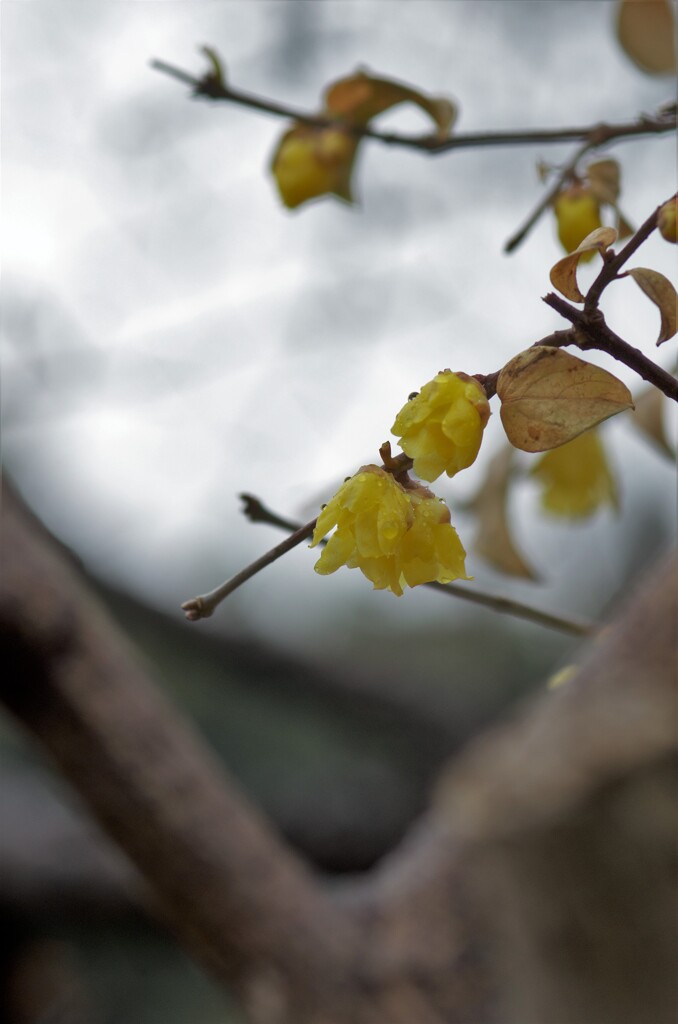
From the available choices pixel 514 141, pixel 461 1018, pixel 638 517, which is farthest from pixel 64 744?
pixel 638 517

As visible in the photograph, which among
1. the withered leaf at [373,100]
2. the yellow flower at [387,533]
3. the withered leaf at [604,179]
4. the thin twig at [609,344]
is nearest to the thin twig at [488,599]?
the yellow flower at [387,533]

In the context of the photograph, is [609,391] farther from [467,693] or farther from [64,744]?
[467,693]

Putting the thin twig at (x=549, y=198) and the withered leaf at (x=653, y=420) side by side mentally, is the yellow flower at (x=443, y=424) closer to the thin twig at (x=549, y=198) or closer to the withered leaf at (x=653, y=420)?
the thin twig at (x=549, y=198)

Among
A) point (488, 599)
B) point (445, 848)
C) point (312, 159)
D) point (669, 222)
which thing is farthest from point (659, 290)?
point (445, 848)

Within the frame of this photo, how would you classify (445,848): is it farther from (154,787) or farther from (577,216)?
(577,216)

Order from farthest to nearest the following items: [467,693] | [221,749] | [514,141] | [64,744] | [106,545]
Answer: [221,749], [467,693], [106,545], [64,744], [514,141]
